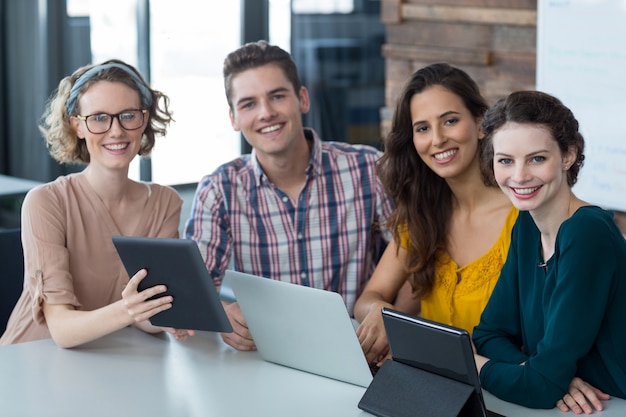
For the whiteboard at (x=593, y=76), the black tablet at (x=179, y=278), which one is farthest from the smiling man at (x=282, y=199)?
the whiteboard at (x=593, y=76)

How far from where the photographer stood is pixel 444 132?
2.45 m

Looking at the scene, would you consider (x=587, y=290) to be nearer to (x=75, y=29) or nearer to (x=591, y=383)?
(x=591, y=383)

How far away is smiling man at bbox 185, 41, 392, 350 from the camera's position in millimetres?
2732

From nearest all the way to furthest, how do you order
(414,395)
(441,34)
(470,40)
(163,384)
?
(414,395)
(163,384)
(470,40)
(441,34)

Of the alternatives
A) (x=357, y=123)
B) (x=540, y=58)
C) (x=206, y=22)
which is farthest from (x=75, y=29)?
(x=540, y=58)

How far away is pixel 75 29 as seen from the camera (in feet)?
17.8

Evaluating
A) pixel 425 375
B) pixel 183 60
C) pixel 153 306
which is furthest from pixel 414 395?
pixel 183 60

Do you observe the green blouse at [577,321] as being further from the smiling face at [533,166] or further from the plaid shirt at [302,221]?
the plaid shirt at [302,221]

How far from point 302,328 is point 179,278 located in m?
0.29

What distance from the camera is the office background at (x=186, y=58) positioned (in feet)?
17.9

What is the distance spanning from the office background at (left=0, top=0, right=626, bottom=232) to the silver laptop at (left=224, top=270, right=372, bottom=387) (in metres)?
3.06

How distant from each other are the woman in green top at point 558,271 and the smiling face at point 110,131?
3.11 ft

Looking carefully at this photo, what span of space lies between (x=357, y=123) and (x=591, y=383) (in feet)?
13.8

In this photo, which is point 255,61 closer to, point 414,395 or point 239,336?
point 239,336
